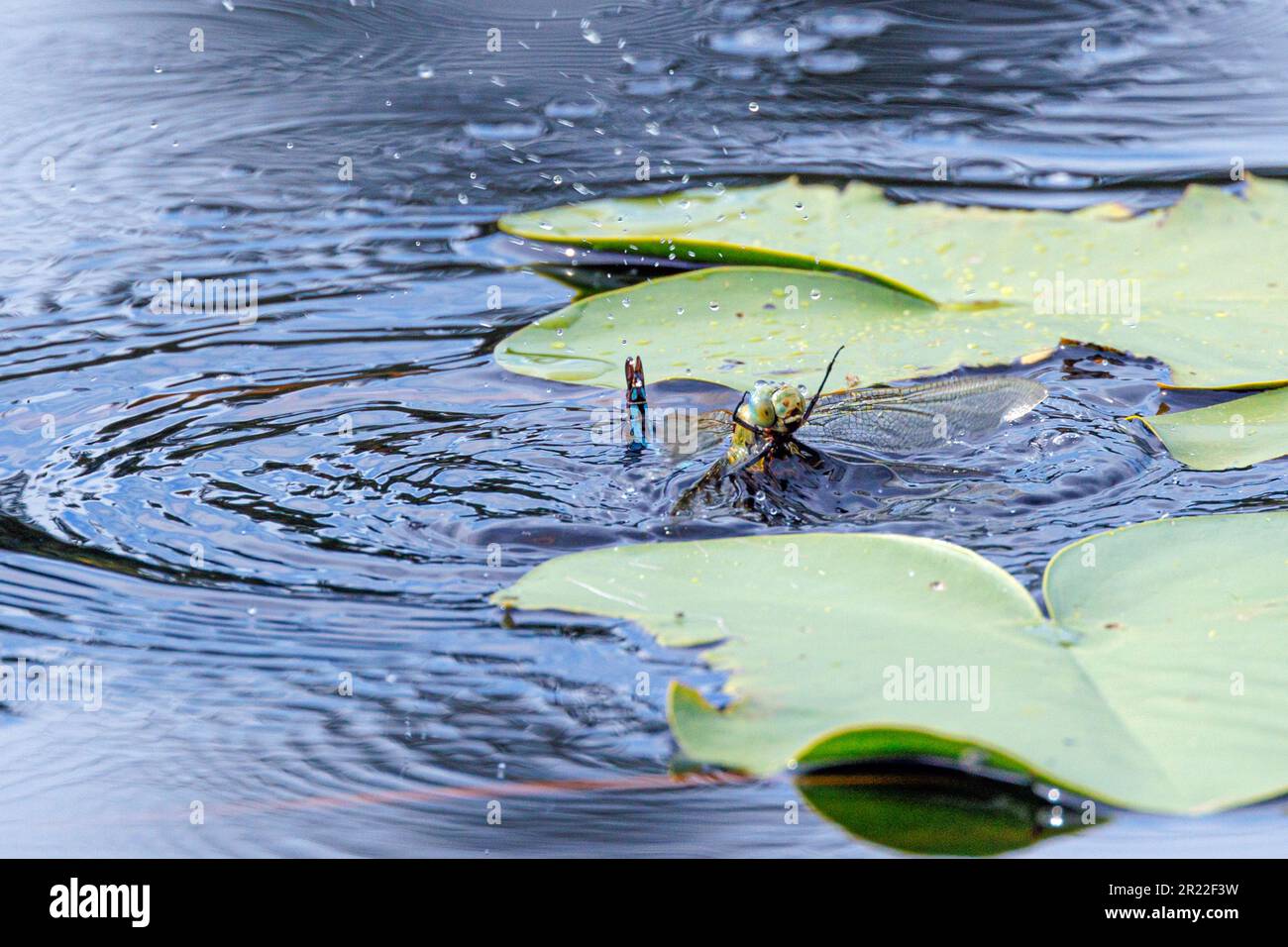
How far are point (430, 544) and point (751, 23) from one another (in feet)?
12.4

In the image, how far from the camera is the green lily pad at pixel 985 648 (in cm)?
166

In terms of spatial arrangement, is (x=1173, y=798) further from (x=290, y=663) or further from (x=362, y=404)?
(x=362, y=404)

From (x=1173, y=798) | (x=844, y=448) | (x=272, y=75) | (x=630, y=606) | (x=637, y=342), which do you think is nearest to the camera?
(x=1173, y=798)

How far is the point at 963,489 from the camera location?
2.64m

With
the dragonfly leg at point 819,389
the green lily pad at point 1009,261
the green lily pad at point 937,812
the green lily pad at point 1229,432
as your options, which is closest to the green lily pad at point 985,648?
the green lily pad at point 937,812

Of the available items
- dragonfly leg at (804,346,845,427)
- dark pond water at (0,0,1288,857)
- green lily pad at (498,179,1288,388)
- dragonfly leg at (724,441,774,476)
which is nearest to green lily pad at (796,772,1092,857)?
dark pond water at (0,0,1288,857)

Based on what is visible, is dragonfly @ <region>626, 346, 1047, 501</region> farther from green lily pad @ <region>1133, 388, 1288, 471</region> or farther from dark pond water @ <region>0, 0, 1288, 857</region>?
green lily pad @ <region>1133, 388, 1288, 471</region>

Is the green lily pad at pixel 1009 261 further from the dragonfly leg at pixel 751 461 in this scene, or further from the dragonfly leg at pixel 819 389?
the dragonfly leg at pixel 751 461

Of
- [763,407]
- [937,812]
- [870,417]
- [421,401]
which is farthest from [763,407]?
[937,812]

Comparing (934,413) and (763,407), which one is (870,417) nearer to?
(934,413)

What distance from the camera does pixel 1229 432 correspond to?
2764 millimetres

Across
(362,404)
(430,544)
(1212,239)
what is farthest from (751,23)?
(430,544)

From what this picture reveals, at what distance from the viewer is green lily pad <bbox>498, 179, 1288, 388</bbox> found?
3.10 meters

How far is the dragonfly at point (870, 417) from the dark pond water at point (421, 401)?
81 mm
